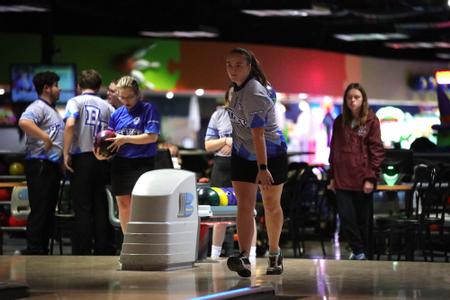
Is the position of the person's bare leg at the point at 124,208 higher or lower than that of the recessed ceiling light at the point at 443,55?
lower

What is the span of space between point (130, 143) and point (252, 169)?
145cm

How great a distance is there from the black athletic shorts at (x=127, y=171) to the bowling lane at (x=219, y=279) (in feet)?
1.76

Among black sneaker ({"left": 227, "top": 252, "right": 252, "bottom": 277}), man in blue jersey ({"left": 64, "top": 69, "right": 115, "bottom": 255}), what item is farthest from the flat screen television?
black sneaker ({"left": 227, "top": 252, "right": 252, "bottom": 277})

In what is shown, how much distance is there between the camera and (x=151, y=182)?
22.5 ft

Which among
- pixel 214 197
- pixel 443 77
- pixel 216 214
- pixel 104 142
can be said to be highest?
pixel 443 77

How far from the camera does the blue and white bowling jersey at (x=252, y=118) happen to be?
6016 mm

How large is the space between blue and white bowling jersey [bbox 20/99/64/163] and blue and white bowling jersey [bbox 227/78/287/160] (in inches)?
109

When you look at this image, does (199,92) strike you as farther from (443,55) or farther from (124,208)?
(124,208)

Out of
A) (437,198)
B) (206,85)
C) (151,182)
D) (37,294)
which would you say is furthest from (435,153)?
(206,85)

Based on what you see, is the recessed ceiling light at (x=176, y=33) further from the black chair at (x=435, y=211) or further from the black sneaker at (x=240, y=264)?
the black sneaker at (x=240, y=264)

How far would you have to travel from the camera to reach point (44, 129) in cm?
862

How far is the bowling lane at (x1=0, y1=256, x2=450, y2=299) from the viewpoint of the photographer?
5.62 m

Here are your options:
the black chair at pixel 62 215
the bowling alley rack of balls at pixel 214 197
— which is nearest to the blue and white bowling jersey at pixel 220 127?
the bowling alley rack of balls at pixel 214 197

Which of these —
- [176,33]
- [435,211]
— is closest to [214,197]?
[435,211]
